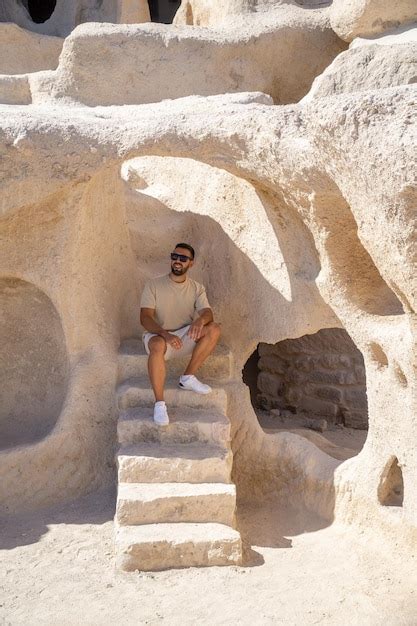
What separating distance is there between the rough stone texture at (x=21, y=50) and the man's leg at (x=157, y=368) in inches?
161

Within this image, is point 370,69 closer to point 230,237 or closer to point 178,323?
point 230,237

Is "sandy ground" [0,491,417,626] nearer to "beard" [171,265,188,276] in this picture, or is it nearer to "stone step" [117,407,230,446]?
"stone step" [117,407,230,446]

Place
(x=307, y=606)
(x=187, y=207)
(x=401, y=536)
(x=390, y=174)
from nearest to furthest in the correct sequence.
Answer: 1. (x=390, y=174)
2. (x=307, y=606)
3. (x=401, y=536)
4. (x=187, y=207)

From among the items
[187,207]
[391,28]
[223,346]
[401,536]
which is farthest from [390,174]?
[391,28]

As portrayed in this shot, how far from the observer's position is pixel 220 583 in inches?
149

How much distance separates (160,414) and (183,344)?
534 millimetres

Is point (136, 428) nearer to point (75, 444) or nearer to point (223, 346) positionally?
point (75, 444)

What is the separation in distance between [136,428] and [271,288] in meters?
1.23

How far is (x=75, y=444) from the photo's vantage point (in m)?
4.77

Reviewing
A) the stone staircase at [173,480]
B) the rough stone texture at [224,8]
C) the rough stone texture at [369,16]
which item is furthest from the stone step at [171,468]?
the rough stone texture at [224,8]

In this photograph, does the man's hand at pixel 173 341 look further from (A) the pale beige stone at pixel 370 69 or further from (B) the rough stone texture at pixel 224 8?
(B) the rough stone texture at pixel 224 8

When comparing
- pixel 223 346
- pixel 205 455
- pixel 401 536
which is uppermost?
pixel 223 346

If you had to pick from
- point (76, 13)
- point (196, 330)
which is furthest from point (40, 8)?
point (196, 330)

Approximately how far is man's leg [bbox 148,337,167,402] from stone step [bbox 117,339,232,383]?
1.13 ft
